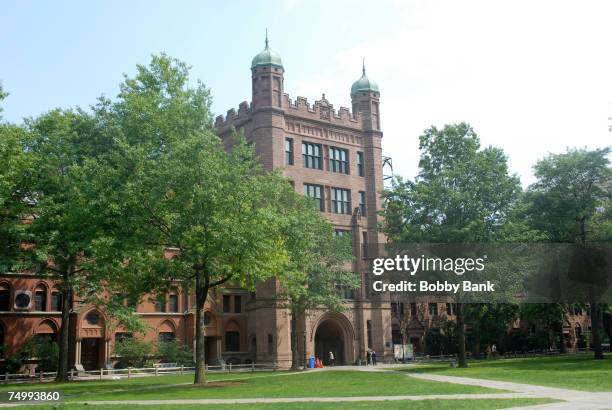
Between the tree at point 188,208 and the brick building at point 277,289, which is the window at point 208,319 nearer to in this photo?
the brick building at point 277,289

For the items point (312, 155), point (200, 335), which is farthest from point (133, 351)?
point (312, 155)

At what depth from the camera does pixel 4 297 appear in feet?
167

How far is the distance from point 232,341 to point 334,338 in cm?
921

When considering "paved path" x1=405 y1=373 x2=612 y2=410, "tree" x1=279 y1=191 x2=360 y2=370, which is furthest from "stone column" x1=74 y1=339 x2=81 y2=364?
"paved path" x1=405 y1=373 x2=612 y2=410

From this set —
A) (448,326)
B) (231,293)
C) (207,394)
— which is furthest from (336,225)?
(207,394)

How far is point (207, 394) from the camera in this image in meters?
25.3

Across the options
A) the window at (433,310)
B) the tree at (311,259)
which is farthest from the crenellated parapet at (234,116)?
the window at (433,310)

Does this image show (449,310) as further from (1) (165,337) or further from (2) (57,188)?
(2) (57,188)

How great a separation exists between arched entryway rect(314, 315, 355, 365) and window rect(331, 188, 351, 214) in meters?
9.52

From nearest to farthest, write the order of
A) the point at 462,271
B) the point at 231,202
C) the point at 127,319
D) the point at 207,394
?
the point at 207,394, the point at 231,202, the point at 127,319, the point at 462,271

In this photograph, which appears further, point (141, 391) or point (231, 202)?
point (231, 202)

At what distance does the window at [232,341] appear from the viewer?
191 feet

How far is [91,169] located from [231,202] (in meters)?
7.35

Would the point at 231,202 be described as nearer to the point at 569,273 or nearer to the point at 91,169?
the point at 91,169
